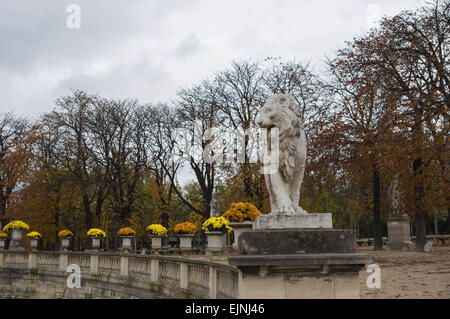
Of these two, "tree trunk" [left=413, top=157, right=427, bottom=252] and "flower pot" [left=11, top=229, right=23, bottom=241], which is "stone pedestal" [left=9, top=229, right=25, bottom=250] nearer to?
"flower pot" [left=11, top=229, right=23, bottom=241]

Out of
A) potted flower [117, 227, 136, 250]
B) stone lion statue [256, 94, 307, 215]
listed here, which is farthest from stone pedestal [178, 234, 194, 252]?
stone lion statue [256, 94, 307, 215]

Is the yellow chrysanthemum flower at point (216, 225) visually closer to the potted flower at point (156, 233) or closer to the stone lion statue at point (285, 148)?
the potted flower at point (156, 233)

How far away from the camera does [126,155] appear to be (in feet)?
117

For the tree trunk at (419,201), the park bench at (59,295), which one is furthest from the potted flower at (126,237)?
the tree trunk at (419,201)

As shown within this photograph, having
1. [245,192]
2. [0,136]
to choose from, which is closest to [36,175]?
[0,136]

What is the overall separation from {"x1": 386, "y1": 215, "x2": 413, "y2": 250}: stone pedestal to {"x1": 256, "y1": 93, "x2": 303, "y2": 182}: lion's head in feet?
70.7

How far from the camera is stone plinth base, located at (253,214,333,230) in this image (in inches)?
268

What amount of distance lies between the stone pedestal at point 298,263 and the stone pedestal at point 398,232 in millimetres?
21758

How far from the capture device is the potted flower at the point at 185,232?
2428cm

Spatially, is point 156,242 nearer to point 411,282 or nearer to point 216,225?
point 216,225

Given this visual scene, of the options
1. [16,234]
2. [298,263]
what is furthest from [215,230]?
[16,234]
